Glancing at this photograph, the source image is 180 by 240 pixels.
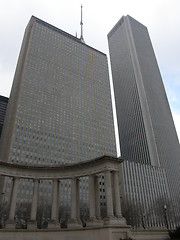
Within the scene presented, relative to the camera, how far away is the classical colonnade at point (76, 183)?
121ft

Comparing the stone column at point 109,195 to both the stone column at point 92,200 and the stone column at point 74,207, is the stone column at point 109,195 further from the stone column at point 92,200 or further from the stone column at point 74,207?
the stone column at point 74,207

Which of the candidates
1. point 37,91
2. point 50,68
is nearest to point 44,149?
point 37,91

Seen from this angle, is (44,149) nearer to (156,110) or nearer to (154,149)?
(154,149)

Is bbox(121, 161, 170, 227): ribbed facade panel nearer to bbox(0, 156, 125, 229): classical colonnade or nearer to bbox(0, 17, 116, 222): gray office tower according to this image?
bbox(0, 17, 116, 222): gray office tower

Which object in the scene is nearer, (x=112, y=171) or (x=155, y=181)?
(x=112, y=171)

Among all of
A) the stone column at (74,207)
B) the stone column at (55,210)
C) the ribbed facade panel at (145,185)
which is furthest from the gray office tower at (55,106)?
the stone column at (74,207)

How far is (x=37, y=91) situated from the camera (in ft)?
464

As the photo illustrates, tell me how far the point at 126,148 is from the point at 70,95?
74127 mm

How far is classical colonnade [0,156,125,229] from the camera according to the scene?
37.0 meters

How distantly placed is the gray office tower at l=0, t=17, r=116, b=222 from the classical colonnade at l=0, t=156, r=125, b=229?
73.4 meters

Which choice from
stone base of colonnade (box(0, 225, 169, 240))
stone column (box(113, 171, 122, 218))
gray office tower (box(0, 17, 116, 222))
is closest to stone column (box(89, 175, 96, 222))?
stone base of colonnade (box(0, 225, 169, 240))

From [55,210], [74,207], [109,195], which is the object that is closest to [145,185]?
[74,207]

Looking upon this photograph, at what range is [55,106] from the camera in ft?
475

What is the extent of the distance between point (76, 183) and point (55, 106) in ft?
352
